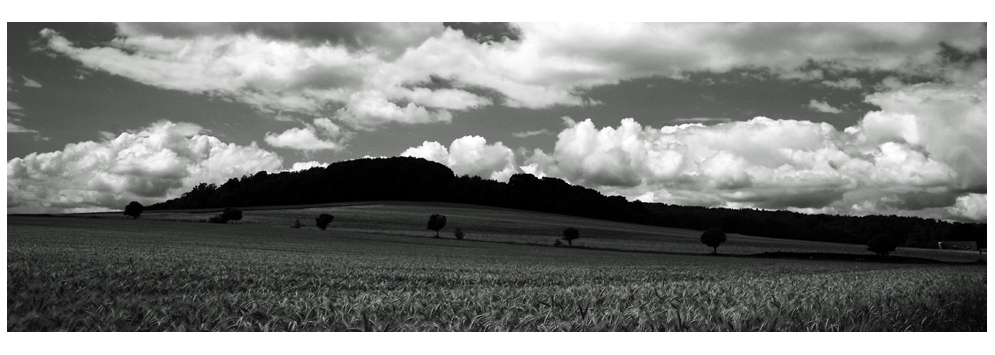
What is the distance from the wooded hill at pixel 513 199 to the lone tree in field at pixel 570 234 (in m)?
8.32

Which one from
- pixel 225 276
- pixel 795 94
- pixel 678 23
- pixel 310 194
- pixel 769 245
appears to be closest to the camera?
pixel 678 23

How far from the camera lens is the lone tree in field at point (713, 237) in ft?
163

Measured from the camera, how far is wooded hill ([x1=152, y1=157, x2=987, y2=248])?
711 inches

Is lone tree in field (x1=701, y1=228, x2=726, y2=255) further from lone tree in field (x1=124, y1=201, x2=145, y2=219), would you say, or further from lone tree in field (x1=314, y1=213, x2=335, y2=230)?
lone tree in field (x1=124, y1=201, x2=145, y2=219)

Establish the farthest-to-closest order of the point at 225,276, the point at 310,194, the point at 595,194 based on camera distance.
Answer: the point at 595,194
the point at 310,194
the point at 225,276

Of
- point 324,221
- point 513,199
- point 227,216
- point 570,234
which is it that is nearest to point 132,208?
point 227,216

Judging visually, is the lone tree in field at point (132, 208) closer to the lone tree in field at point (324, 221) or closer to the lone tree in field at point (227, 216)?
the lone tree in field at point (227, 216)

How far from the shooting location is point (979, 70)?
10.3 m

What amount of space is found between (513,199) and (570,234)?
1680 cm

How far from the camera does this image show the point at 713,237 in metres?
51.2

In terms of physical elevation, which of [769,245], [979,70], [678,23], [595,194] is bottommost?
[769,245]
